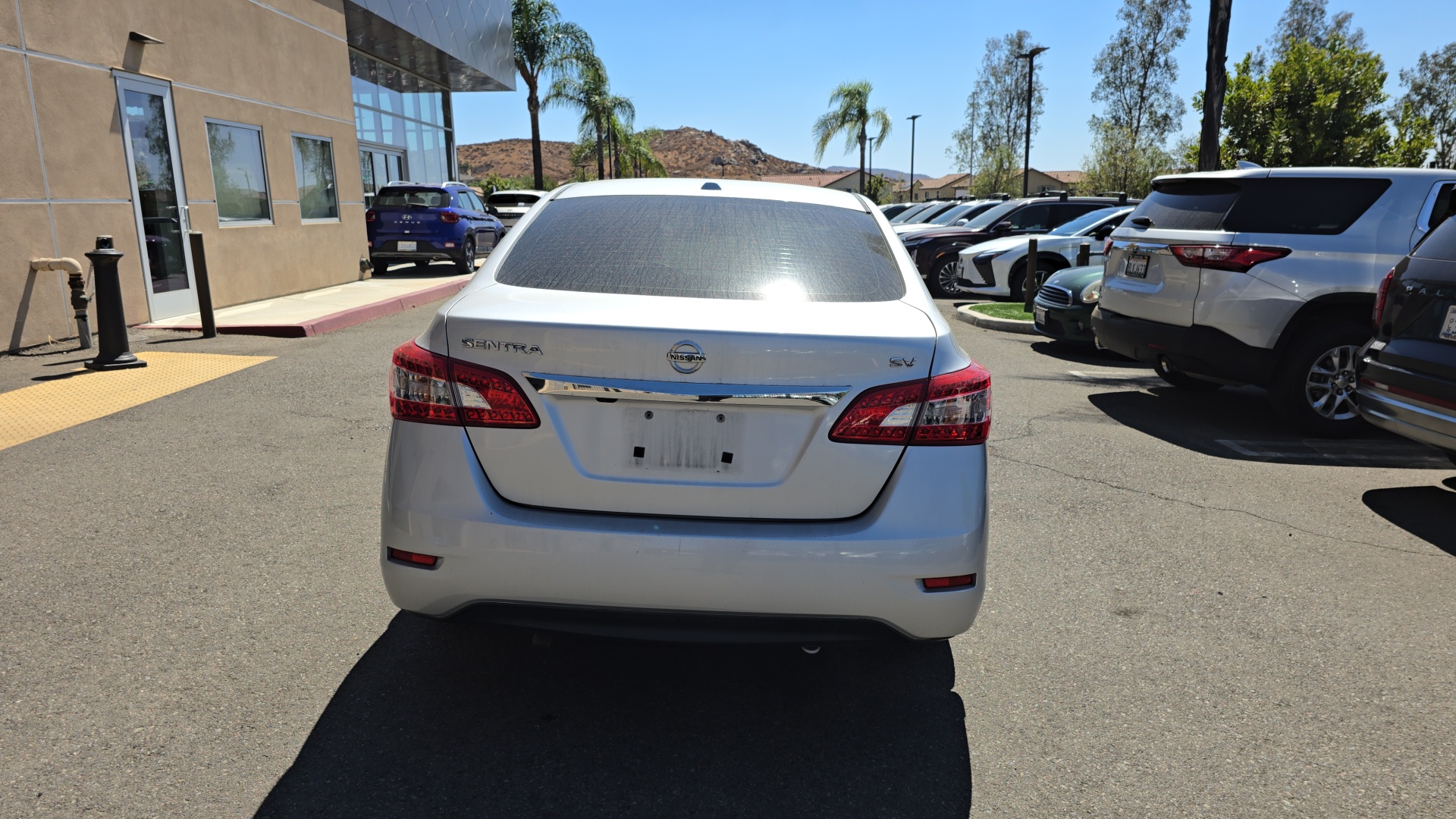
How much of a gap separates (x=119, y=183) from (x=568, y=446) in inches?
413

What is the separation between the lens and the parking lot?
260cm

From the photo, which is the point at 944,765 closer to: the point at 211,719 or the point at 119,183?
the point at 211,719

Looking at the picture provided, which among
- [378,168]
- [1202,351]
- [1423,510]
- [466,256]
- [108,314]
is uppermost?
[378,168]

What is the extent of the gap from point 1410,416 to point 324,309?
1189 centimetres

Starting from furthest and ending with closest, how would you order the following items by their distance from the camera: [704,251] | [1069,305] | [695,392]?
[1069,305] < [704,251] < [695,392]

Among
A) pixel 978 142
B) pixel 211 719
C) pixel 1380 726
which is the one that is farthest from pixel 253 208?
pixel 978 142

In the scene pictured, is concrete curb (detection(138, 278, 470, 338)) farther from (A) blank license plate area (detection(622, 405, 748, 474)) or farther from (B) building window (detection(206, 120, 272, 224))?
(A) blank license plate area (detection(622, 405, 748, 474))

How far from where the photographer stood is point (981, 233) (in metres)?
16.7

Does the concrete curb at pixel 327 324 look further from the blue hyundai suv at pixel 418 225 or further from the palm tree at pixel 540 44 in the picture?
the palm tree at pixel 540 44

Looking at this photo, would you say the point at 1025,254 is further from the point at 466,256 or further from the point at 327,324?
the point at 466,256

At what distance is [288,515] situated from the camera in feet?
15.6

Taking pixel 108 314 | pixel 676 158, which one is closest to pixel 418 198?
pixel 108 314

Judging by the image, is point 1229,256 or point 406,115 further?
point 406,115

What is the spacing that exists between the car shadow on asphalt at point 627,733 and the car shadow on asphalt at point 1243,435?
3960mm
